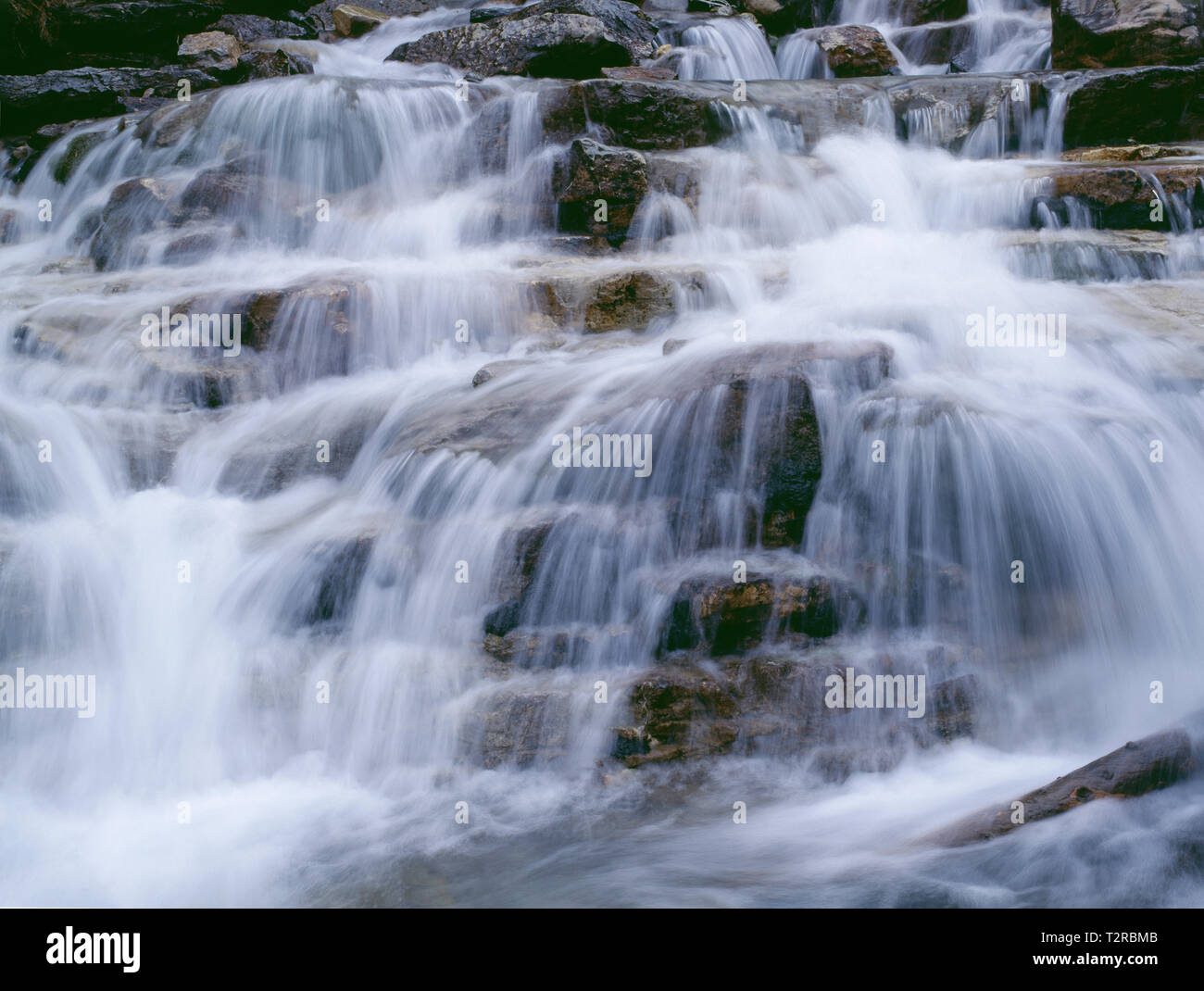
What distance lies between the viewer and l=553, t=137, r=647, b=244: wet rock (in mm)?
10297

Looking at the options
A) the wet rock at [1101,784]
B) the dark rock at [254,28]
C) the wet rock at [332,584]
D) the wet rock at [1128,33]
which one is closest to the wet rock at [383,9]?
the dark rock at [254,28]

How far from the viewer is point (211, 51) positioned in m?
15.8

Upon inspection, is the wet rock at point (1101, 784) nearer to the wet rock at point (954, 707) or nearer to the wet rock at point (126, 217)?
the wet rock at point (954, 707)

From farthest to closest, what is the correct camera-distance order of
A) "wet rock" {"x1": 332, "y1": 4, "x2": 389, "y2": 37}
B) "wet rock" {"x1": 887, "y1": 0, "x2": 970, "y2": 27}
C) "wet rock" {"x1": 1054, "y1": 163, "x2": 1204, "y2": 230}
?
"wet rock" {"x1": 332, "y1": 4, "x2": 389, "y2": 37} → "wet rock" {"x1": 887, "y1": 0, "x2": 970, "y2": 27} → "wet rock" {"x1": 1054, "y1": 163, "x2": 1204, "y2": 230}

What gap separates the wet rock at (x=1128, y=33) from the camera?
40.2 feet

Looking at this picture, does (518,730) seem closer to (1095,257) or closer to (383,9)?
(1095,257)

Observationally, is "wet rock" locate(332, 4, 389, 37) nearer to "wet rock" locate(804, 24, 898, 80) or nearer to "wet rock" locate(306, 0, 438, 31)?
"wet rock" locate(306, 0, 438, 31)

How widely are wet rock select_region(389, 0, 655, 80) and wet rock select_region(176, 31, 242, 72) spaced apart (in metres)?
2.86

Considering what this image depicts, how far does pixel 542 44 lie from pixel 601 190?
4.30 metres

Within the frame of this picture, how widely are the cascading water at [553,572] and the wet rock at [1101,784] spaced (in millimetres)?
97

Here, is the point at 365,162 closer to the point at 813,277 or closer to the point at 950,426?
the point at 813,277

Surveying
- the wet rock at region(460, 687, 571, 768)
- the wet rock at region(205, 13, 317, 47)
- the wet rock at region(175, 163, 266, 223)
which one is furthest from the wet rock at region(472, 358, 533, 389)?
the wet rock at region(205, 13, 317, 47)

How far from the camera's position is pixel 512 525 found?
6.11 metres

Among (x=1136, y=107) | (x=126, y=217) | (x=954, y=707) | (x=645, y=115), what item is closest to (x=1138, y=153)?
(x=1136, y=107)
